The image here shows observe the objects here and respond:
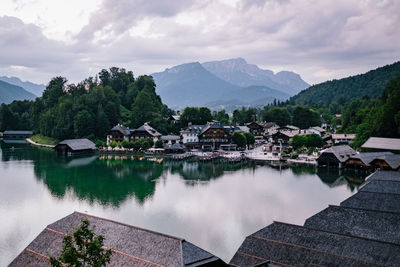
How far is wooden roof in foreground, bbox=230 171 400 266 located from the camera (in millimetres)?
13203

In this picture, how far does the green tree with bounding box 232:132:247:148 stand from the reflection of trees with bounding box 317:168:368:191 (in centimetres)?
2132

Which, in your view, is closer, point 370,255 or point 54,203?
point 370,255

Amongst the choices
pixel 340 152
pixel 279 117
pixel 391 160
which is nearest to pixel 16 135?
pixel 279 117

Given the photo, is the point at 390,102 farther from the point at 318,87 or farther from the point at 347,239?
the point at 318,87

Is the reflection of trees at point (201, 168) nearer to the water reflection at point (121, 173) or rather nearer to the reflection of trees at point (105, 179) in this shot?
the water reflection at point (121, 173)

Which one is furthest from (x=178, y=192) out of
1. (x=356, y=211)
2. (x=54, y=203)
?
(x=356, y=211)

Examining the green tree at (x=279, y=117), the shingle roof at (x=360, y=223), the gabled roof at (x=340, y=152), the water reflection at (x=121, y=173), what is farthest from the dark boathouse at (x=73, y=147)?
the shingle roof at (x=360, y=223)

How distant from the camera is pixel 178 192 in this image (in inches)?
1259

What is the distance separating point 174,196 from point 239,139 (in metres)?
35.1

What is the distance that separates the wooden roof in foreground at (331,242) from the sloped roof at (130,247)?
2586 mm

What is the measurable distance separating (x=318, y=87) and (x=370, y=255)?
6942 inches

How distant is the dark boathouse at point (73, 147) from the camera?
6072 centimetres

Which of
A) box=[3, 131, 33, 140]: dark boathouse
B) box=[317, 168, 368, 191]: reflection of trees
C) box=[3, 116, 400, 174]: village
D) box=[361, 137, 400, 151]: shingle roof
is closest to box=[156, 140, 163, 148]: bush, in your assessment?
box=[3, 116, 400, 174]: village

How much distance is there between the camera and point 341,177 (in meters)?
38.5
